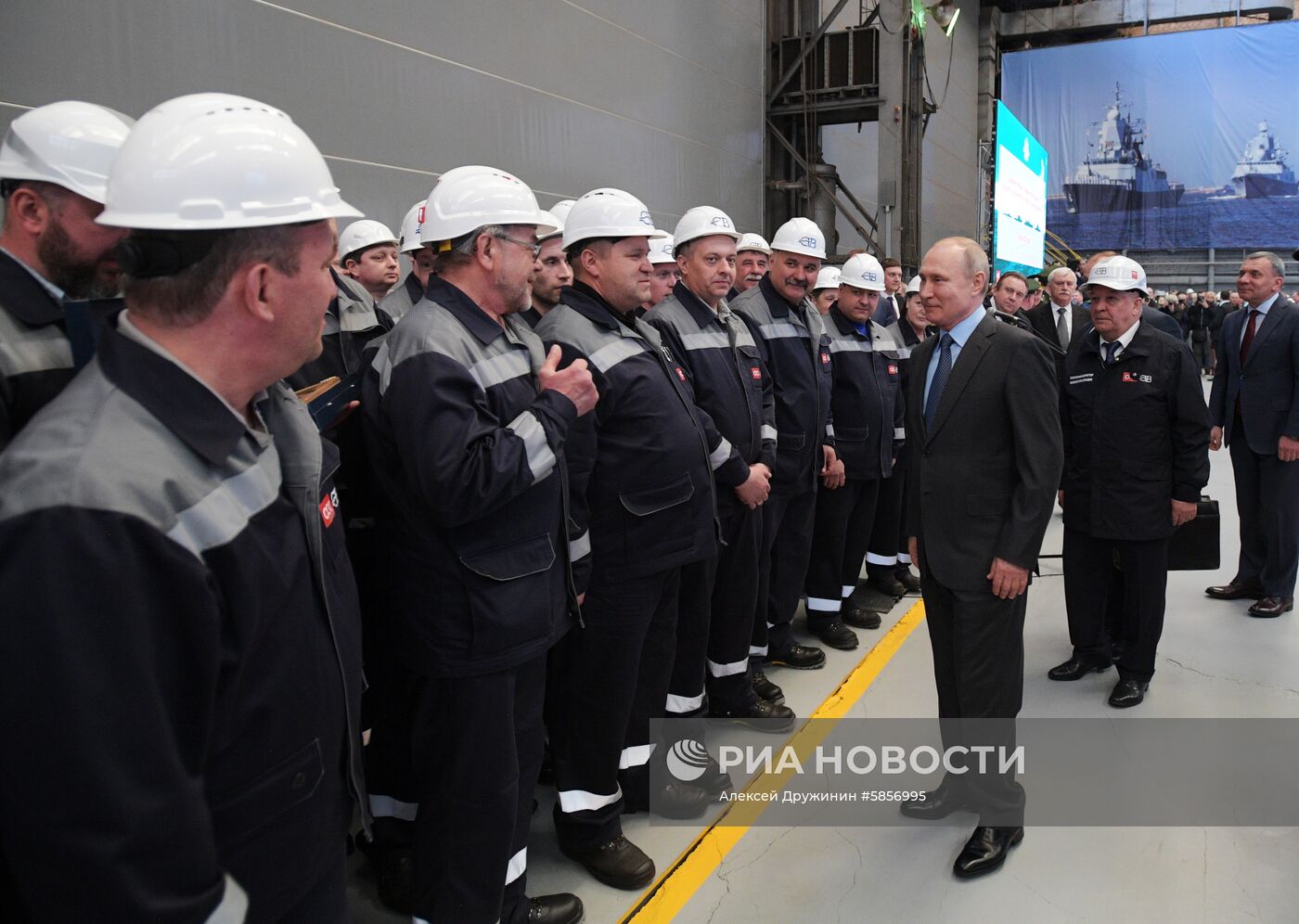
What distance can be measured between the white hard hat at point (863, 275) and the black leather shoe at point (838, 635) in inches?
75.2

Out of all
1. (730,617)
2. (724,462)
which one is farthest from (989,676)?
(724,462)

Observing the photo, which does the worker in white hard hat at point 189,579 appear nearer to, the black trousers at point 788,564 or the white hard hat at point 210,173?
the white hard hat at point 210,173

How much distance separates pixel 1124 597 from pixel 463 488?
143 inches

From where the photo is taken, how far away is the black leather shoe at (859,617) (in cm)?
502

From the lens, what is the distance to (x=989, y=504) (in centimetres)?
283

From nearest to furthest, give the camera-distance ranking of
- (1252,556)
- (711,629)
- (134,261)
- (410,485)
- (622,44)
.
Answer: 1. (134,261)
2. (410,485)
3. (711,629)
4. (1252,556)
5. (622,44)

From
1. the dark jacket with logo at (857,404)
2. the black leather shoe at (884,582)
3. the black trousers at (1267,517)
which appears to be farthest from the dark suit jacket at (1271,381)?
the black leather shoe at (884,582)

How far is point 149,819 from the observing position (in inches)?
38.5

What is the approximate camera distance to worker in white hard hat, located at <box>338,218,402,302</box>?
4410mm

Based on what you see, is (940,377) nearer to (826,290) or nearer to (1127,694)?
(1127,694)

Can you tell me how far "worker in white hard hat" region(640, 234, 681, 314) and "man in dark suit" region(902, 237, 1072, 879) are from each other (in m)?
1.76

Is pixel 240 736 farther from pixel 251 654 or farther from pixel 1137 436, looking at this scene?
pixel 1137 436

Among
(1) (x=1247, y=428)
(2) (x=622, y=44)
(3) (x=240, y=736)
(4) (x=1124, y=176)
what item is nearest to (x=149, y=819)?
(3) (x=240, y=736)

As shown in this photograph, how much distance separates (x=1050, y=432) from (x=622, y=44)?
597 cm
